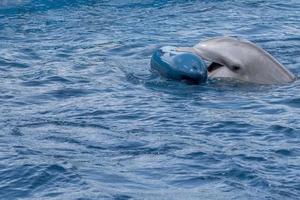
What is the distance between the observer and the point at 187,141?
8.77 meters

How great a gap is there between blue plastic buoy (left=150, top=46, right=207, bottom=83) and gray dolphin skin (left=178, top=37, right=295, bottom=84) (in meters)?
0.24

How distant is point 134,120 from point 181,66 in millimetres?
1767

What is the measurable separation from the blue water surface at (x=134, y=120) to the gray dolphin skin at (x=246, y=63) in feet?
0.52

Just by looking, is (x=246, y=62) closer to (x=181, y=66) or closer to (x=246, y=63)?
(x=246, y=63)

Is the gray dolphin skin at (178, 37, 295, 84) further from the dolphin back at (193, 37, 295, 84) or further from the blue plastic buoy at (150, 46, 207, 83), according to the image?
the blue plastic buoy at (150, 46, 207, 83)

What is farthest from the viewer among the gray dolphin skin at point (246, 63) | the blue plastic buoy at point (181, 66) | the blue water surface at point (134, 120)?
the gray dolphin skin at point (246, 63)

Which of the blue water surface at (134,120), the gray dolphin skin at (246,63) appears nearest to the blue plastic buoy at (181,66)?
the blue water surface at (134,120)

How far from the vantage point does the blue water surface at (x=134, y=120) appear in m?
7.58

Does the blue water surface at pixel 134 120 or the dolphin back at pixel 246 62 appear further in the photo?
the dolphin back at pixel 246 62

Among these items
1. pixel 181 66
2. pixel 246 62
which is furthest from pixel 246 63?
pixel 181 66

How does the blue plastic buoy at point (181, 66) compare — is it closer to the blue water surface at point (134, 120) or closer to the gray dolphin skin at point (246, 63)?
the blue water surface at point (134, 120)

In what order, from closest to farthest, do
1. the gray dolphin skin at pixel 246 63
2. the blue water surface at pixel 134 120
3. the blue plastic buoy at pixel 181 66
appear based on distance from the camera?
the blue water surface at pixel 134 120 → the blue plastic buoy at pixel 181 66 → the gray dolphin skin at pixel 246 63

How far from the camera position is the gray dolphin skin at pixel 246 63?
11109 millimetres

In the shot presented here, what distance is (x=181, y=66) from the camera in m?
11.1
